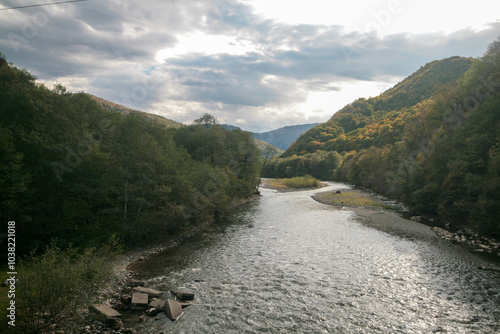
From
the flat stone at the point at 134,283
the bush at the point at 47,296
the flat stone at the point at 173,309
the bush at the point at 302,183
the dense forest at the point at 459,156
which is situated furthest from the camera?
the bush at the point at 302,183

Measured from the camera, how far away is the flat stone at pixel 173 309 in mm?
15570

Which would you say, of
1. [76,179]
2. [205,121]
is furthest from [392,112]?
[76,179]

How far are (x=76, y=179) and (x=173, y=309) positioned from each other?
14.9 metres

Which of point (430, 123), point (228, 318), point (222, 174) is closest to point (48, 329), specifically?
point (228, 318)

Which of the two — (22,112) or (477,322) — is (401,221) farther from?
(22,112)

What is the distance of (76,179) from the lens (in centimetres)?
2395

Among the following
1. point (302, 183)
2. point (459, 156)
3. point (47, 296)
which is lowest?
point (47, 296)

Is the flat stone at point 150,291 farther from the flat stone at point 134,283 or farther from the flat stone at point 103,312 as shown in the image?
the flat stone at point 103,312

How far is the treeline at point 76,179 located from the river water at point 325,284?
4.48 metres

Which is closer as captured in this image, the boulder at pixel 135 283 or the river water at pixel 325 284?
the river water at pixel 325 284

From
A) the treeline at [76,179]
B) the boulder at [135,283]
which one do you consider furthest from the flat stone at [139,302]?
the treeline at [76,179]

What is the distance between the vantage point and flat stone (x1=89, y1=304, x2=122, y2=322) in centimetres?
1473

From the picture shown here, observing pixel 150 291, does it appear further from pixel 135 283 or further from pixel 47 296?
pixel 47 296


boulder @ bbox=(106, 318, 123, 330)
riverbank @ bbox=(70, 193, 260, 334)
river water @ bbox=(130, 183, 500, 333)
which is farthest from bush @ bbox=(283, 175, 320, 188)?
boulder @ bbox=(106, 318, 123, 330)
